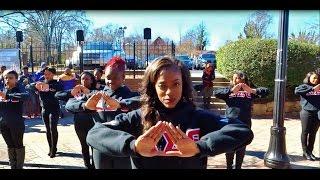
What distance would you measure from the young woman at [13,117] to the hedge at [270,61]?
776 centimetres

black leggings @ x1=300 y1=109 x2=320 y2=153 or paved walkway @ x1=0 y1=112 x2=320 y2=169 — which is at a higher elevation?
black leggings @ x1=300 y1=109 x2=320 y2=153

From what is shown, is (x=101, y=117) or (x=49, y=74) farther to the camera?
(x=49, y=74)

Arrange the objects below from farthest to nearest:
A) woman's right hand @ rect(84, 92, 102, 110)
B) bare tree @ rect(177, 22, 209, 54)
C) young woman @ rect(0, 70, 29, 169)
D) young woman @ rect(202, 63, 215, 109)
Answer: bare tree @ rect(177, 22, 209, 54) → young woman @ rect(202, 63, 215, 109) → young woman @ rect(0, 70, 29, 169) → woman's right hand @ rect(84, 92, 102, 110)

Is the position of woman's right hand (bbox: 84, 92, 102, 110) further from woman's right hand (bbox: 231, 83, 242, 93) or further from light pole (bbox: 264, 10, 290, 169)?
light pole (bbox: 264, 10, 290, 169)

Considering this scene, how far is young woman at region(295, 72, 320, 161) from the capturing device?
21.1 feet

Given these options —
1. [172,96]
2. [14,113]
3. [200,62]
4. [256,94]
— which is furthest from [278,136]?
[200,62]

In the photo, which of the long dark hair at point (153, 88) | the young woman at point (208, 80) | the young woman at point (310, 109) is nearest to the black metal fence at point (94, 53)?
the young woman at point (208, 80)

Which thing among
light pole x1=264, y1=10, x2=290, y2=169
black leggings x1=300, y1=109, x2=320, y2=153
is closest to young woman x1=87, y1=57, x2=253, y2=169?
light pole x1=264, y1=10, x2=290, y2=169

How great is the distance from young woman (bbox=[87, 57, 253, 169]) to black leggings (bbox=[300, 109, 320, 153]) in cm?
515

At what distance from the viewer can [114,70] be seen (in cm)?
413

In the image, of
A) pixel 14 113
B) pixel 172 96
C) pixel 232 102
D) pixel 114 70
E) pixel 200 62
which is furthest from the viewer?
pixel 200 62
